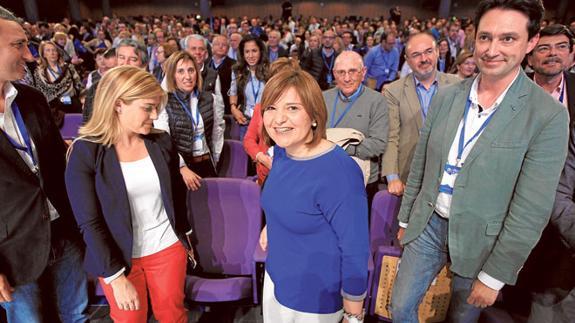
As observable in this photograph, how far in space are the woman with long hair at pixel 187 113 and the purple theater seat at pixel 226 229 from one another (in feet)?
1.00

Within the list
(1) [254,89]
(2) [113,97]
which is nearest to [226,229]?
(2) [113,97]

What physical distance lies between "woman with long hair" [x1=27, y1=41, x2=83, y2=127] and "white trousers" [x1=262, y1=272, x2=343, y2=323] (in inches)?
138

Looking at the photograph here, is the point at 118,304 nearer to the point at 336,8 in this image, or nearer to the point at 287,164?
the point at 287,164

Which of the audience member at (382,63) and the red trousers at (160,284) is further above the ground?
the audience member at (382,63)

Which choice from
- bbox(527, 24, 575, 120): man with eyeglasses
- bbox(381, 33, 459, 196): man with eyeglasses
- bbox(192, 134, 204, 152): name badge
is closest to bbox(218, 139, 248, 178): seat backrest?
bbox(192, 134, 204, 152): name badge

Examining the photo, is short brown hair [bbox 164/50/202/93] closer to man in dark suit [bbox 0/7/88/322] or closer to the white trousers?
man in dark suit [bbox 0/7/88/322]

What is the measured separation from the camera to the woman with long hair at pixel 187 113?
8.37ft

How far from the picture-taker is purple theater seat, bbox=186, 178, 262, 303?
7.20 feet

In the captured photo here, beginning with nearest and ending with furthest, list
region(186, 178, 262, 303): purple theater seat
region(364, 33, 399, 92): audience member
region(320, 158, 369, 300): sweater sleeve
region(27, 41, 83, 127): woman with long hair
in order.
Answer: region(320, 158, 369, 300): sweater sleeve < region(186, 178, 262, 303): purple theater seat < region(27, 41, 83, 127): woman with long hair < region(364, 33, 399, 92): audience member

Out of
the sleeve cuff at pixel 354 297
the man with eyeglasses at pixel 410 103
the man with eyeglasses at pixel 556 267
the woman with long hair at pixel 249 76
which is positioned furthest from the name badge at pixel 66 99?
the man with eyeglasses at pixel 556 267

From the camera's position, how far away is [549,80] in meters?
2.33

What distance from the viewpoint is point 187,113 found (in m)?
2.58

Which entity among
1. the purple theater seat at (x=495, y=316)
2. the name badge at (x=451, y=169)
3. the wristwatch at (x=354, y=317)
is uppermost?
the name badge at (x=451, y=169)

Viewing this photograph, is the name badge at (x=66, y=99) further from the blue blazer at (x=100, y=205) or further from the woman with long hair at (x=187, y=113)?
the blue blazer at (x=100, y=205)
